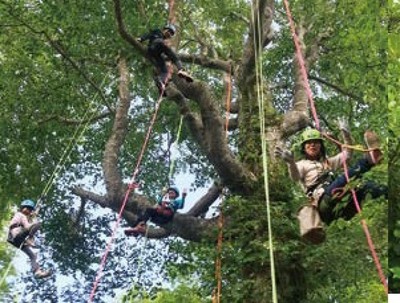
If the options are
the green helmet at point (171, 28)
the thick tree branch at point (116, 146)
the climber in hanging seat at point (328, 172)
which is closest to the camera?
the climber in hanging seat at point (328, 172)

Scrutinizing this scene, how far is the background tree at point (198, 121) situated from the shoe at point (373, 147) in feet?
0.52

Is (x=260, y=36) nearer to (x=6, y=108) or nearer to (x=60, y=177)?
(x=6, y=108)

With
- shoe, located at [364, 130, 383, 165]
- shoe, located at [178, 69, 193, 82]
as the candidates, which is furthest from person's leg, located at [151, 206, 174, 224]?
shoe, located at [364, 130, 383, 165]

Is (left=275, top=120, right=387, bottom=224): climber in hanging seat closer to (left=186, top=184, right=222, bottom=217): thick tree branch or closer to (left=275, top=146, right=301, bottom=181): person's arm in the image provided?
(left=275, top=146, right=301, bottom=181): person's arm

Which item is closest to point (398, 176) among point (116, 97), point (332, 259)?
point (332, 259)

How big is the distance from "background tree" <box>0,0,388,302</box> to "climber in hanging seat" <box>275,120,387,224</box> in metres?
0.19

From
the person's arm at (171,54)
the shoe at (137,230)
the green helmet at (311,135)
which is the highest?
the person's arm at (171,54)

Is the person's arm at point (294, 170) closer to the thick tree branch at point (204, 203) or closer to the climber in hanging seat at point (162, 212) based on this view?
the climber in hanging seat at point (162, 212)

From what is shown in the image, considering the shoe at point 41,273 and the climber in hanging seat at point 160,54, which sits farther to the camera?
the climber in hanging seat at point 160,54

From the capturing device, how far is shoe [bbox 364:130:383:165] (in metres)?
4.53

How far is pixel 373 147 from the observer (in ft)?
14.9

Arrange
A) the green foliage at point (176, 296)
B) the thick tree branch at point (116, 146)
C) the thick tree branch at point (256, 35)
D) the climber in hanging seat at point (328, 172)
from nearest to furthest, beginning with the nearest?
1. the climber in hanging seat at point (328, 172)
2. the thick tree branch at point (256, 35)
3. the green foliage at point (176, 296)
4. the thick tree branch at point (116, 146)

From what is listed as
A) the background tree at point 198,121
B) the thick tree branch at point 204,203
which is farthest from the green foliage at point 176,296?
the thick tree branch at point 204,203

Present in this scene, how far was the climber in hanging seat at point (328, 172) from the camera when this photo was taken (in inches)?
184
